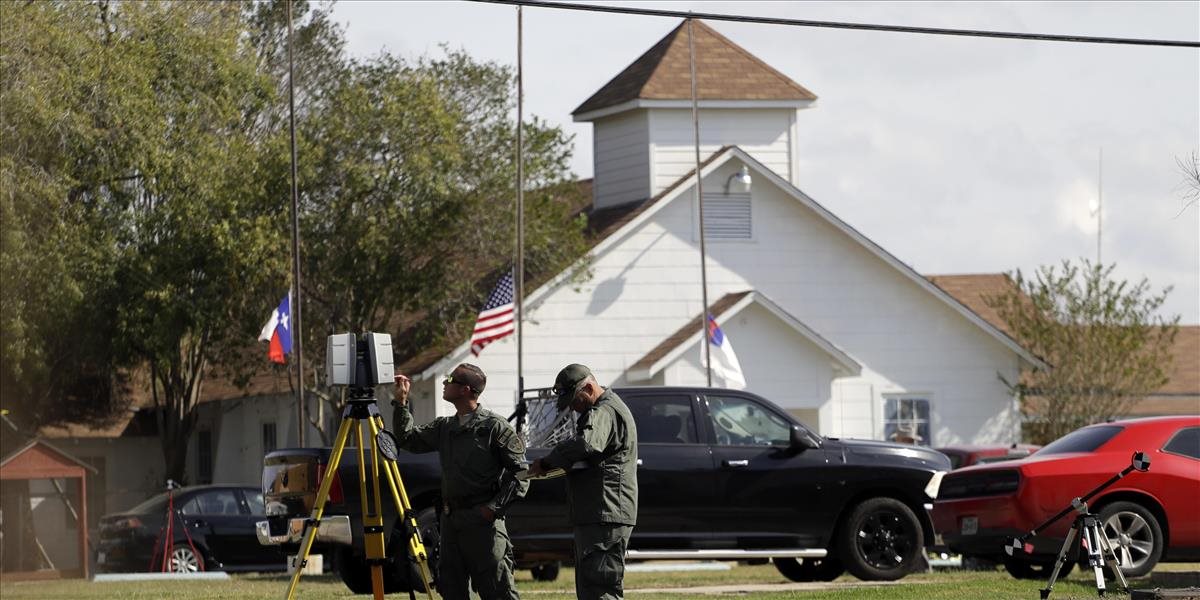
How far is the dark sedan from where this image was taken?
1033 inches

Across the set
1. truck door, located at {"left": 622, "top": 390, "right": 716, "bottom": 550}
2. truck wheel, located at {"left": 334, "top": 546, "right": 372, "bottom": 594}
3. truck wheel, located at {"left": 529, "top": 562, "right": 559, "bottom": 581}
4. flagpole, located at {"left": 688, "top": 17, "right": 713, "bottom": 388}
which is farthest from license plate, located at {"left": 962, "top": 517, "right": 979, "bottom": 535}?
flagpole, located at {"left": 688, "top": 17, "right": 713, "bottom": 388}

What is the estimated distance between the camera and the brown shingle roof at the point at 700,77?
122ft

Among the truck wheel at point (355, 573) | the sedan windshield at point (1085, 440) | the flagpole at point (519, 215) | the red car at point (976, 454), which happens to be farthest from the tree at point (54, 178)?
the sedan windshield at point (1085, 440)

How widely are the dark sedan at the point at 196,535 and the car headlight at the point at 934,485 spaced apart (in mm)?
12116

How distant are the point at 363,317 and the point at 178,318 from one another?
3.37 meters

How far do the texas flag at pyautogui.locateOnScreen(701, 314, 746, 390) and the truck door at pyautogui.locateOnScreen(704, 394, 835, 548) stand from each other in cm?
1322

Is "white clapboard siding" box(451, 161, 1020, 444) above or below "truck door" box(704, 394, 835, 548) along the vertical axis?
above

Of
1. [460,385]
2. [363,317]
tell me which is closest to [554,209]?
[363,317]

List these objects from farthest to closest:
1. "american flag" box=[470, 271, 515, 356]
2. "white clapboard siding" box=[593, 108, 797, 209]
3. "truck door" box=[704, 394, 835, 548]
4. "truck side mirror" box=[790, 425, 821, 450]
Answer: "white clapboard siding" box=[593, 108, 797, 209] < "american flag" box=[470, 271, 515, 356] < "truck side mirror" box=[790, 425, 821, 450] < "truck door" box=[704, 394, 835, 548]

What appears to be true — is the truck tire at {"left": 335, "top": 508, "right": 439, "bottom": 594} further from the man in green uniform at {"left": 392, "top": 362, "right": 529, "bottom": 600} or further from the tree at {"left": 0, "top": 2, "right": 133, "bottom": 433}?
the tree at {"left": 0, "top": 2, "right": 133, "bottom": 433}

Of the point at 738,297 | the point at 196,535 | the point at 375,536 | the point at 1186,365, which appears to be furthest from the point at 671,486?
the point at 1186,365

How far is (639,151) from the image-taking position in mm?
37250

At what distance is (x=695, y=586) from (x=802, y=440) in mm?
1687

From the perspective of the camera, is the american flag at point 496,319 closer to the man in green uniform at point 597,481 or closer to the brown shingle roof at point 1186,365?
the man in green uniform at point 597,481
